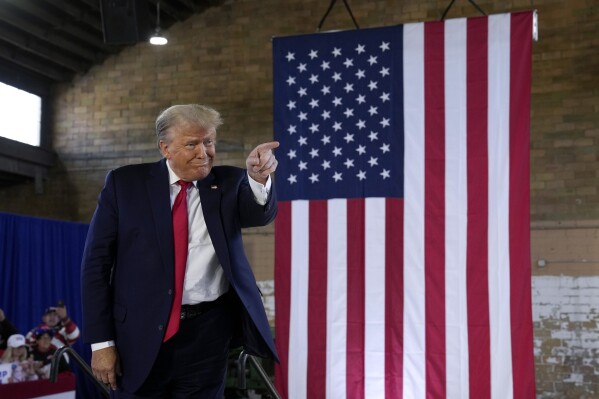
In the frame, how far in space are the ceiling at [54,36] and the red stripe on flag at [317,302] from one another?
11.9 ft

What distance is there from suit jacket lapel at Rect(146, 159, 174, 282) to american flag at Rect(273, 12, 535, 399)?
10.7 ft

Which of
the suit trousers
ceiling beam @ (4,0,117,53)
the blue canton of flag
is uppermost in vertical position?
ceiling beam @ (4,0,117,53)

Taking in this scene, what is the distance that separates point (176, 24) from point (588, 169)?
16.5ft

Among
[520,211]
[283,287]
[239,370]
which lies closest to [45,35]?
[283,287]

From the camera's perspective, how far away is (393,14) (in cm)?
823

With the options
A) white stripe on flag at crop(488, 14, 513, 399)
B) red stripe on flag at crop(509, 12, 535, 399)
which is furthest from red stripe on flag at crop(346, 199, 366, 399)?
red stripe on flag at crop(509, 12, 535, 399)

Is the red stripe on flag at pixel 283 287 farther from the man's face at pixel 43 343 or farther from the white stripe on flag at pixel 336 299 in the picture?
the man's face at pixel 43 343

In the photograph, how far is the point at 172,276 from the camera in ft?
6.66

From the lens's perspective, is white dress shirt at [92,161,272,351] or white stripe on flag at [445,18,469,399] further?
white stripe on flag at [445,18,469,399]

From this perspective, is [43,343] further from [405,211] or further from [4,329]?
[405,211]

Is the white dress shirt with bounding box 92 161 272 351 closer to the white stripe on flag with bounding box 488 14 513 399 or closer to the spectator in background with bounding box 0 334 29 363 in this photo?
the white stripe on flag with bounding box 488 14 513 399

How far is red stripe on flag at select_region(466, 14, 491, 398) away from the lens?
5000 millimetres

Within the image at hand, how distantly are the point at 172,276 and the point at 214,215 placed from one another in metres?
0.21

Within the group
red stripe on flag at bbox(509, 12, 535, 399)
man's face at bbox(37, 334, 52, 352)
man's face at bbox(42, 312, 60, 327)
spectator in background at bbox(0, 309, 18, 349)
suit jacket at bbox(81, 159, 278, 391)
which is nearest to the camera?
suit jacket at bbox(81, 159, 278, 391)
